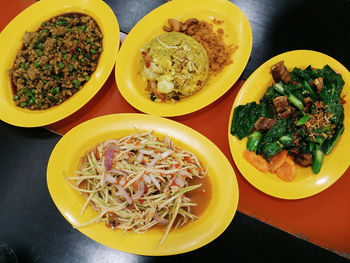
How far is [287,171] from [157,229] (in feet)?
4.31

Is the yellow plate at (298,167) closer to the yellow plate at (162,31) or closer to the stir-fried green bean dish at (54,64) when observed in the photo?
the yellow plate at (162,31)

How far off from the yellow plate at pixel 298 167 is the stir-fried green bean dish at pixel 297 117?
0.06 metres

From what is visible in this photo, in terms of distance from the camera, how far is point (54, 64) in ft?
8.52

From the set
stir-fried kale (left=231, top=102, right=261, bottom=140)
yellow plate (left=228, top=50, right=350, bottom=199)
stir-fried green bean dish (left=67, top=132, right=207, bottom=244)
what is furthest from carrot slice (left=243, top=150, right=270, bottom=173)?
stir-fried green bean dish (left=67, top=132, right=207, bottom=244)

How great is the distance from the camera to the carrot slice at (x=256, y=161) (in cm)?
235

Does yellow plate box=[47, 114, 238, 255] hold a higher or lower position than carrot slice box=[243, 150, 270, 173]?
lower

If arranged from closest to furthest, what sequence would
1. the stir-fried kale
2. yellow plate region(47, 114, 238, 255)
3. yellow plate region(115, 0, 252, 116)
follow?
yellow plate region(47, 114, 238, 255) → the stir-fried kale → yellow plate region(115, 0, 252, 116)

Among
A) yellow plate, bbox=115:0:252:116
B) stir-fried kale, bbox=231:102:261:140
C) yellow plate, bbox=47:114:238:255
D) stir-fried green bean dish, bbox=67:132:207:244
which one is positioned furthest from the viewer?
yellow plate, bbox=115:0:252:116

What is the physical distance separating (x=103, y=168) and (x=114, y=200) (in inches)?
12.4

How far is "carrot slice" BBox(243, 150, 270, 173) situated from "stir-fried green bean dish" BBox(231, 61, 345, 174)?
0.15ft

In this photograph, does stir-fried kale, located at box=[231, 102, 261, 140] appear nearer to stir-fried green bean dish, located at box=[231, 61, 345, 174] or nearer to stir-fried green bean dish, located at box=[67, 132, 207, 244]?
stir-fried green bean dish, located at box=[231, 61, 345, 174]

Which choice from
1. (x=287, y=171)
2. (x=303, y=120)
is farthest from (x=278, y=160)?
(x=303, y=120)

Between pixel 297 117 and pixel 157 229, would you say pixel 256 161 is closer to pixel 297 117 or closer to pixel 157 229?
pixel 297 117

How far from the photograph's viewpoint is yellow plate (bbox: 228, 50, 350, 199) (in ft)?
7.38
